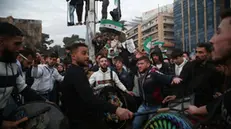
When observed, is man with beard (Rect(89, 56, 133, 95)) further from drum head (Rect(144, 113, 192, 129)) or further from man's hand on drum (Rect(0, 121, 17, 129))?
man's hand on drum (Rect(0, 121, 17, 129))

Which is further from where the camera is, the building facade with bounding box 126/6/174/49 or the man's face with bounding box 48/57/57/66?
the building facade with bounding box 126/6/174/49

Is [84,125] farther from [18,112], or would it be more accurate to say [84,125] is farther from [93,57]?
[93,57]

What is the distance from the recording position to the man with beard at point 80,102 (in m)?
2.71

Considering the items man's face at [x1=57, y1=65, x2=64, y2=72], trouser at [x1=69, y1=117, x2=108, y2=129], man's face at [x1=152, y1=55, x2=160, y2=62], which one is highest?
man's face at [x1=152, y1=55, x2=160, y2=62]

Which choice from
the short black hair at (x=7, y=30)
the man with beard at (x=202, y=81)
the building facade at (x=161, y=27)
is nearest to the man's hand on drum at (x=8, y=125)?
the short black hair at (x=7, y=30)

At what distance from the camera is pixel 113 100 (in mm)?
4680

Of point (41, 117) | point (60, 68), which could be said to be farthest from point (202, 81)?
point (60, 68)

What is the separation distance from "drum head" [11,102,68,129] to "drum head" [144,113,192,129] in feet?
3.32

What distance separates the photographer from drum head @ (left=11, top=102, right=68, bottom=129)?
2.55m

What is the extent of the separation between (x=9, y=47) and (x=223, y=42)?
2098 mm

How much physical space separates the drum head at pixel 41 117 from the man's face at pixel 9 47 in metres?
0.60

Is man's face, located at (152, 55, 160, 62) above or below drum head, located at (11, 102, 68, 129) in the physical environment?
above

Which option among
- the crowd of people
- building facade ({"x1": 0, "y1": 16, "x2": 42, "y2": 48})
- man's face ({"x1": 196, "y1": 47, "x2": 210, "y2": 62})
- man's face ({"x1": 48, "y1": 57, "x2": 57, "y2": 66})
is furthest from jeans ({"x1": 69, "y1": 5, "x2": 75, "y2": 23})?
building facade ({"x1": 0, "y1": 16, "x2": 42, "y2": 48})

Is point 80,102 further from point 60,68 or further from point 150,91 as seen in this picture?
point 60,68
